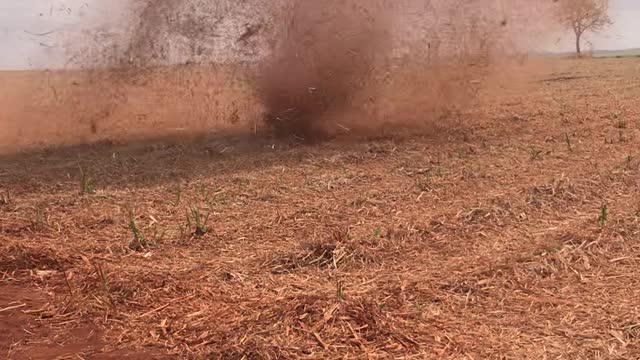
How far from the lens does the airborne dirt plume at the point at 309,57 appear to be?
847 centimetres

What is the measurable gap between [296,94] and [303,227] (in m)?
3.90

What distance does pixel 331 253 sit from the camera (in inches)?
175

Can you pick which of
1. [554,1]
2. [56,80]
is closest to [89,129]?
[56,80]

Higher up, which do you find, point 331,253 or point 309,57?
point 309,57

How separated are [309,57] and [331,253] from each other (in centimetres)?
454

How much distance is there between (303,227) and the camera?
17.2 feet

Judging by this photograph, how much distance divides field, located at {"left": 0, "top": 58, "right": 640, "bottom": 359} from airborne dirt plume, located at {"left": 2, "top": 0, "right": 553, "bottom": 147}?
87cm

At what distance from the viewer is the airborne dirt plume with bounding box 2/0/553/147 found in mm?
8469

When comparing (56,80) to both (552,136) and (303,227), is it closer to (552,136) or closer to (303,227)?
(303,227)

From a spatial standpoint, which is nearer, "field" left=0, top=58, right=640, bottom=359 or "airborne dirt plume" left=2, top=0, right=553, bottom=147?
"field" left=0, top=58, right=640, bottom=359

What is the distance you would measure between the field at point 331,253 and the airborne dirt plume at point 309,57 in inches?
34.1

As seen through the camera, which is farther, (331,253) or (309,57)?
(309,57)

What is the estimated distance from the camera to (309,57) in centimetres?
846

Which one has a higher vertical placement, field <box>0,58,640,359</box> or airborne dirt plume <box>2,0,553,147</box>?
airborne dirt plume <box>2,0,553,147</box>
